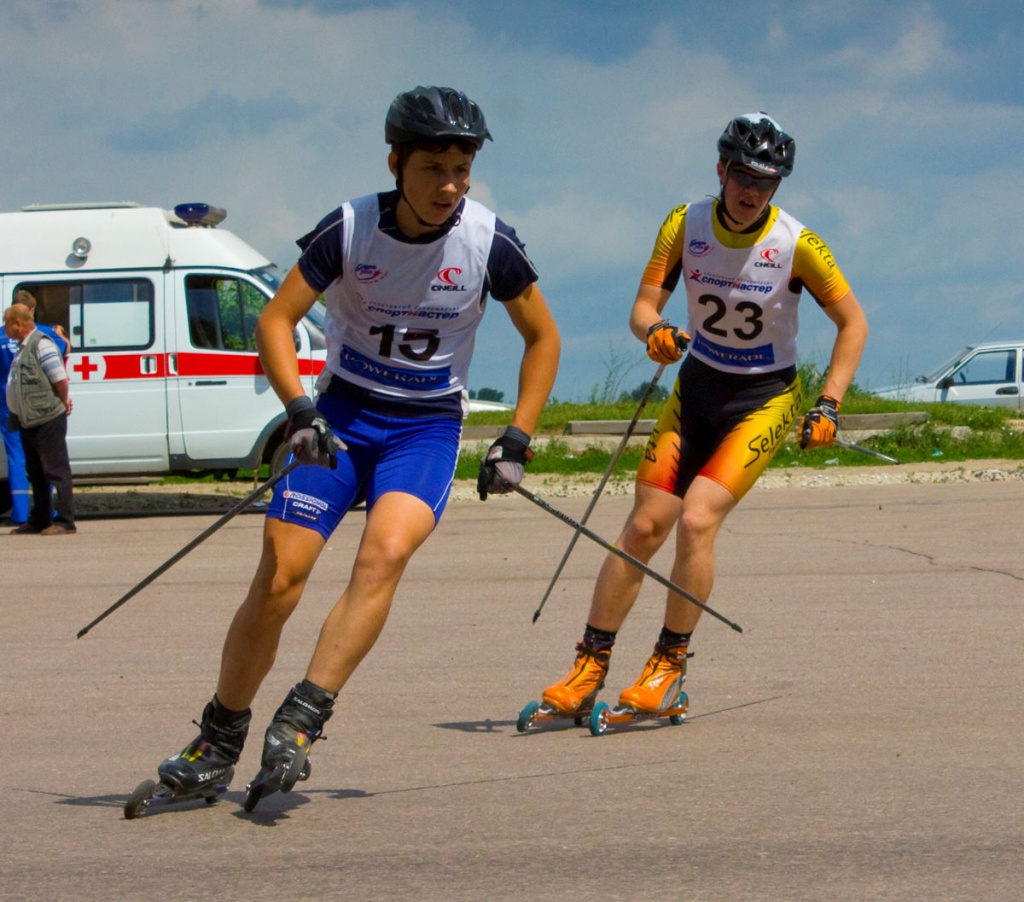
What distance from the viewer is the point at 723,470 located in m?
6.21

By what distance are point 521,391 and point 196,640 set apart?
12.0 feet

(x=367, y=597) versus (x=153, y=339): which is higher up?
(x=153, y=339)

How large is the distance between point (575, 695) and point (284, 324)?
205cm

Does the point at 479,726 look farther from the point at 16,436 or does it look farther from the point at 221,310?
the point at 221,310

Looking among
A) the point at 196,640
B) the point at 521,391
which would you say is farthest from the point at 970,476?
the point at 521,391

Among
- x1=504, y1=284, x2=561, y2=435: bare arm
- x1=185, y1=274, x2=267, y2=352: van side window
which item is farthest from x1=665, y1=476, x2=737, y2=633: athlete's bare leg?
x1=185, y1=274, x2=267, y2=352: van side window

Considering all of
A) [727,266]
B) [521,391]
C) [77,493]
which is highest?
[727,266]

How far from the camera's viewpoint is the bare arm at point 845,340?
249 inches

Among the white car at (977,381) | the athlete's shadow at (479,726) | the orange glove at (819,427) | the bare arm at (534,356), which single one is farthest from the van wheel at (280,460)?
the white car at (977,381)

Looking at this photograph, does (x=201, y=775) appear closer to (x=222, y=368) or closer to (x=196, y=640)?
(x=196, y=640)

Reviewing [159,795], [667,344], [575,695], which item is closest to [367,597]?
[159,795]

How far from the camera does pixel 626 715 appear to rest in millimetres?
6086

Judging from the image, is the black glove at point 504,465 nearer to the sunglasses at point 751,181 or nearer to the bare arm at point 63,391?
the sunglasses at point 751,181

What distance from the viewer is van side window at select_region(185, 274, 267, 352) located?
15.4m
